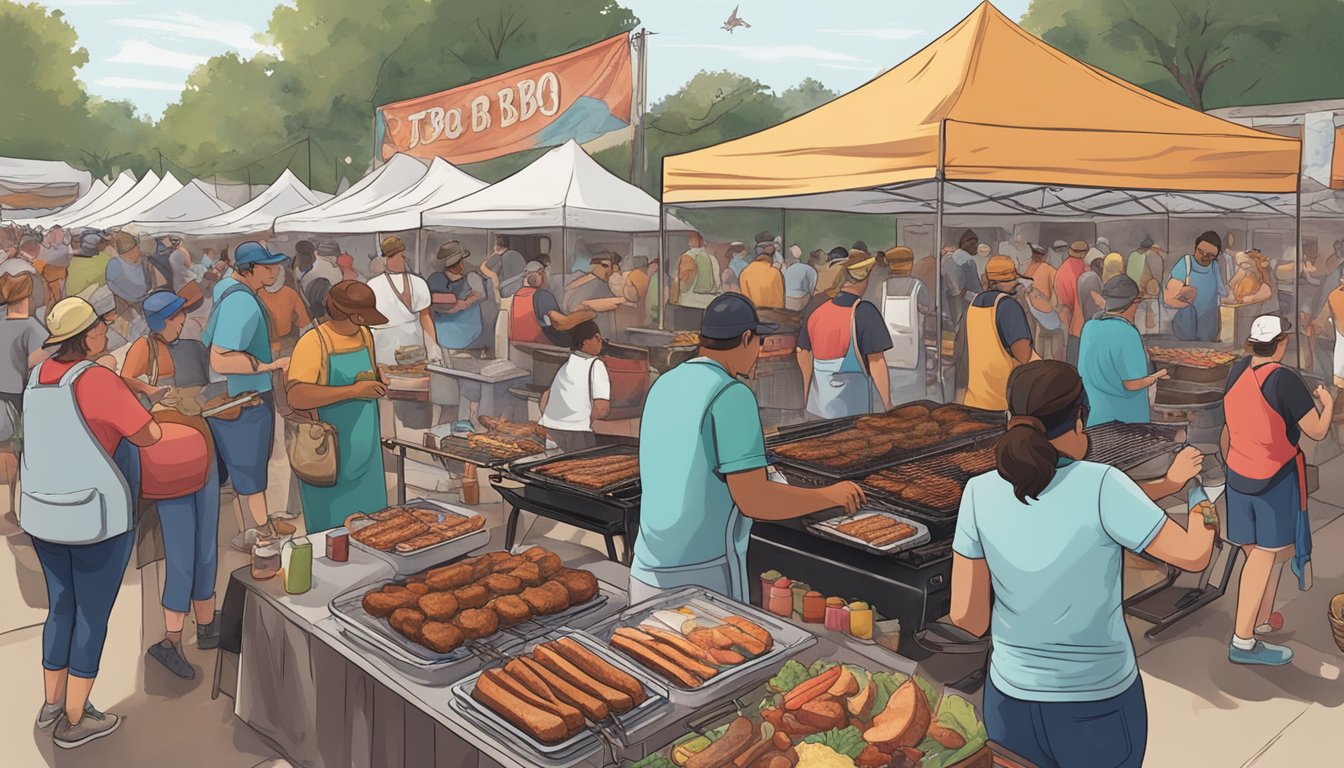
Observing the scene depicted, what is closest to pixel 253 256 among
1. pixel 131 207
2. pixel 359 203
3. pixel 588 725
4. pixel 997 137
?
pixel 588 725

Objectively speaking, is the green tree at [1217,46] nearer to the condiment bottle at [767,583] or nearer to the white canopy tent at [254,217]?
the white canopy tent at [254,217]

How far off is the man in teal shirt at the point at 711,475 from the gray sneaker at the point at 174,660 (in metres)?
2.60

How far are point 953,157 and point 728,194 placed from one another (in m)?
1.95

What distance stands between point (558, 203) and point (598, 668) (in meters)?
9.07

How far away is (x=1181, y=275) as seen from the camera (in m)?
9.71

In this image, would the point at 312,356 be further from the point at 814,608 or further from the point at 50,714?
the point at 814,608

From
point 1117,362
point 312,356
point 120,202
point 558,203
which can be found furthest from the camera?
point 120,202

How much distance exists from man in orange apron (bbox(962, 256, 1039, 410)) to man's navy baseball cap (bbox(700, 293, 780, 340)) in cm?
310

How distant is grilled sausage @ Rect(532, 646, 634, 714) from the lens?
244 centimetres

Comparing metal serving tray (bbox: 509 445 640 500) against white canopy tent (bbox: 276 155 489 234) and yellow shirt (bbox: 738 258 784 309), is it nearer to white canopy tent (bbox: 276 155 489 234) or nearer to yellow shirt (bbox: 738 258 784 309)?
yellow shirt (bbox: 738 258 784 309)

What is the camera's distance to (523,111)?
49.3 feet

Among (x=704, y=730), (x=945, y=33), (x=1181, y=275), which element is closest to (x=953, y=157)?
(x=945, y=33)

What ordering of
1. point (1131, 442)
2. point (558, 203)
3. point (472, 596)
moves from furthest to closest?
point (558, 203), point (1131, 442), point (472, 596)

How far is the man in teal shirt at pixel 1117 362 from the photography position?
5.52 meters
